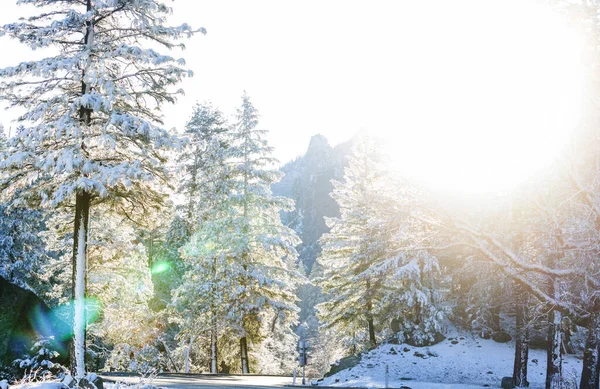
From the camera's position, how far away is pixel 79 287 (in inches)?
461

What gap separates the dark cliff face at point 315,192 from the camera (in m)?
127

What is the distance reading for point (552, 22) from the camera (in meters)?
10.8

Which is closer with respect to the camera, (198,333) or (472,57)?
(472,57)

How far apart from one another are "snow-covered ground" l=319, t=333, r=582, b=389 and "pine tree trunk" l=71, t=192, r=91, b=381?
10166 mm

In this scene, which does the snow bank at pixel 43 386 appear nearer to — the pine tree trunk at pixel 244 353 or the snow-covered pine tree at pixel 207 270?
the snow-covered pine tree at pixel 207 270

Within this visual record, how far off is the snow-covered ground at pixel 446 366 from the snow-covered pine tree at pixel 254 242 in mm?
5649

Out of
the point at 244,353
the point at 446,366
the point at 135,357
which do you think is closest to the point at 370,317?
the point at 446,366

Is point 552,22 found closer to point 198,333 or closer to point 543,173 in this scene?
point 543,173

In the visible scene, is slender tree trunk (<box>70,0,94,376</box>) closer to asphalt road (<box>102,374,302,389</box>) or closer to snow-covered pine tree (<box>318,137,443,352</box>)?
asphalt road (<box>102,374,302,389</box>)

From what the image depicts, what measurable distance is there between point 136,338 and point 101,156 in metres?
13.7

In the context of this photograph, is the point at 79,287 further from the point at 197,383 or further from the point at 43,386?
the point at 197,383

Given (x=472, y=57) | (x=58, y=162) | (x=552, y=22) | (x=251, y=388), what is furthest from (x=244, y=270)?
(x=552, y=22)

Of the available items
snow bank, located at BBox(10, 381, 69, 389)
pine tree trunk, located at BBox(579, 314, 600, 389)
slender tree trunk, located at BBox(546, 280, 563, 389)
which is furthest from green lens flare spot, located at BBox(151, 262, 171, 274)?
pine tree trunk, located at BBox(579, 314, 600, 389)

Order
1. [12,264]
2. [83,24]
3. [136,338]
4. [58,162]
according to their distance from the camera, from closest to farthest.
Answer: [58,162] → [83,24] → [136,338] → [12,264]
